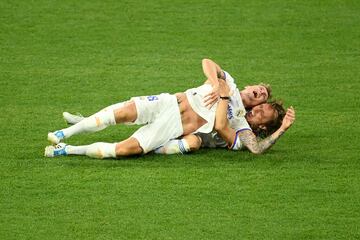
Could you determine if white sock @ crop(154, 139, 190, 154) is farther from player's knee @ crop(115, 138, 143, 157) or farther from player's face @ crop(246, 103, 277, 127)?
player's face @ crop(246, 103, 277, 127)

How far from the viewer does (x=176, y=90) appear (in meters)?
8.95

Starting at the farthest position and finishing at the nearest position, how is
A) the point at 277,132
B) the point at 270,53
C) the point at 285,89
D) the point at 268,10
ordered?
the point at 268,10
the point at 270,53
the point at 285,89
the point at 277,132

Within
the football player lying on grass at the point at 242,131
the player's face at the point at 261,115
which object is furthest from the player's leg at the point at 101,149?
the player's face at the point at 261,115

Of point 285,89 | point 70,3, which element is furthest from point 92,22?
point 285,89

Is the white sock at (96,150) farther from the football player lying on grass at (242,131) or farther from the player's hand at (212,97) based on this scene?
the player's hand at (212,97)

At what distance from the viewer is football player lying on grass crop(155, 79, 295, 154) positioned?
761cm

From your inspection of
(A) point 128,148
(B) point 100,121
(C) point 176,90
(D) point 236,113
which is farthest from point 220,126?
(C) point 176,90

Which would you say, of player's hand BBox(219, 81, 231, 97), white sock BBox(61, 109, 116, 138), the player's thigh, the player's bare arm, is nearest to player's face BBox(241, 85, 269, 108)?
player's hand BBox(219, 81, 231, 97)

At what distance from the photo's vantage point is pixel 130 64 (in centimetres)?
962

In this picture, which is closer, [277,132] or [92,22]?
[277,132]

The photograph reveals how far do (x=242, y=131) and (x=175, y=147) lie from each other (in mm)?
539

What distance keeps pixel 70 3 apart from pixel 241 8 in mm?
1890

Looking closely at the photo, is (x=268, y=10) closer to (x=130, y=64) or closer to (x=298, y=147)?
(x=130, y=64)

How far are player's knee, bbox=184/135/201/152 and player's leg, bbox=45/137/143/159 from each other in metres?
0.37
